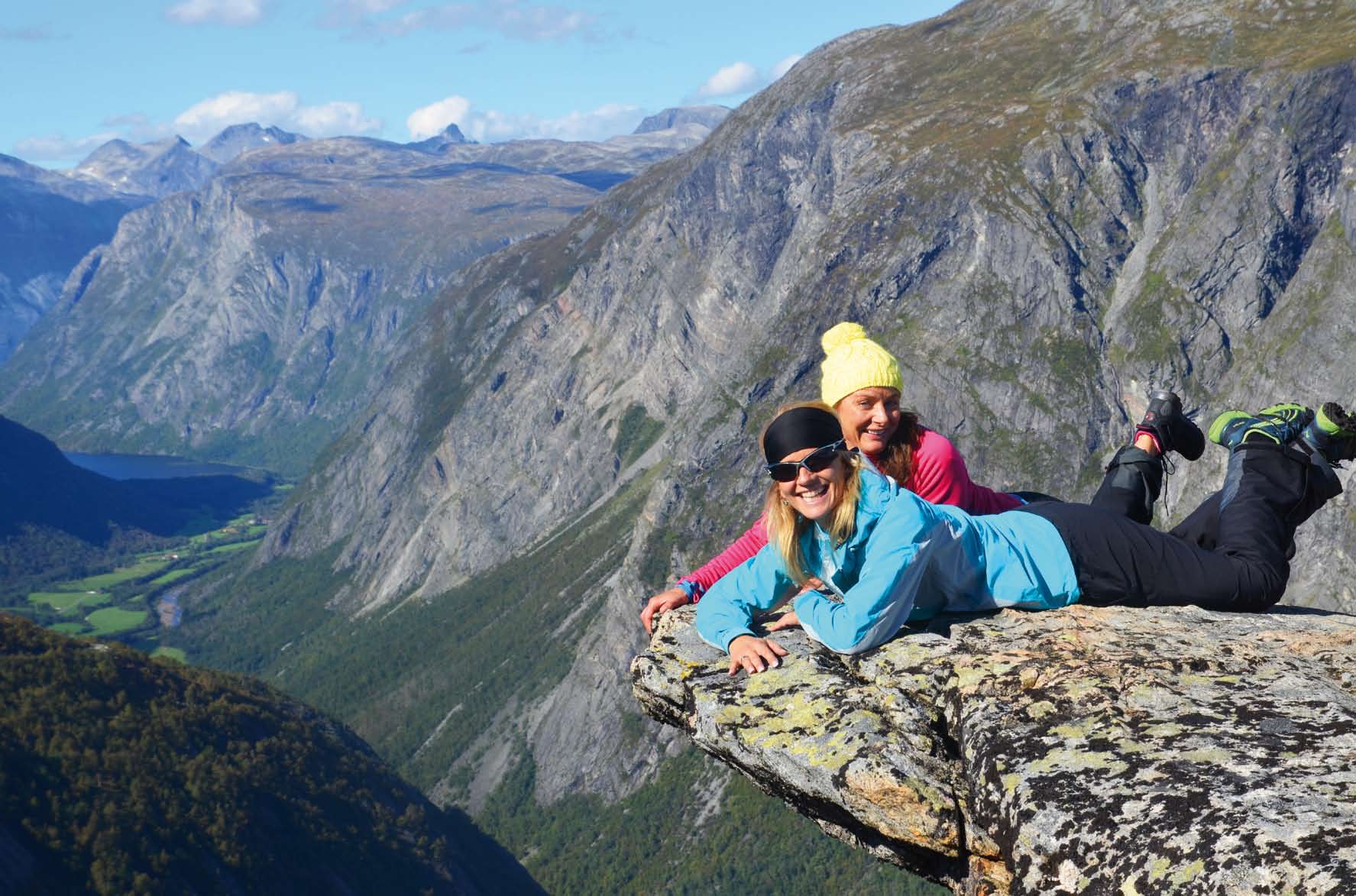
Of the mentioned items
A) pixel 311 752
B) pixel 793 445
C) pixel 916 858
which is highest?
pixel 793 445

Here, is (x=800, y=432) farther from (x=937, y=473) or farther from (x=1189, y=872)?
(x=1189, y=872)

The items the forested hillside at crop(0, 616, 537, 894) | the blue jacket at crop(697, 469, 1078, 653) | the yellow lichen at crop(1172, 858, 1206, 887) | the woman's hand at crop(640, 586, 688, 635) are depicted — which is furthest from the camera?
the forested hillside at crop(0, 616, 537, 894)

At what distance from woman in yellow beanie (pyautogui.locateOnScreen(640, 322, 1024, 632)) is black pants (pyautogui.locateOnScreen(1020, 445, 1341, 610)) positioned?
142 cm

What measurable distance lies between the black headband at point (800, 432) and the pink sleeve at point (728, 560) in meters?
2.58

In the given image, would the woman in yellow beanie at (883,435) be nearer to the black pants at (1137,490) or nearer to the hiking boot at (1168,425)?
the black pants at (1137,490)

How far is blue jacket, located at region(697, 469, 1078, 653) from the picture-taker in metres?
14.0

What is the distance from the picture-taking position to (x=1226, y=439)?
18.7 metres

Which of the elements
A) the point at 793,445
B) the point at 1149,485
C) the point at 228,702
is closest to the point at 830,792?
the point at 793,445

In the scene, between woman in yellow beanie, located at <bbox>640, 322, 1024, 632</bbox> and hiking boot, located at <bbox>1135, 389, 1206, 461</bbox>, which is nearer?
woman in yellow beanie, located at <bbox>640, 322, 1024, 632</bbox>

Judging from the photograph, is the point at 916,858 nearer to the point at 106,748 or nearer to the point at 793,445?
the point at 793,445

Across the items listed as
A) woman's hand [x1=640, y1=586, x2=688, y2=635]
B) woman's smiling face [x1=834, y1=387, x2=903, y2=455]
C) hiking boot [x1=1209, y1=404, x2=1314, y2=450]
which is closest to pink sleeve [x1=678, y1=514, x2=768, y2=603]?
woman's hand [x1=640, y1=586, x2=688, y2=635]

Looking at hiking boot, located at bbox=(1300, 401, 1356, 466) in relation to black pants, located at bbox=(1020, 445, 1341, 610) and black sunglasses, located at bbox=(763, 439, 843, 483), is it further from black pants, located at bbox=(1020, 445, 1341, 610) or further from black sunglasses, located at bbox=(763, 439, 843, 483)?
black sunglasses, located at bbox=(763, 439, 843, 483)

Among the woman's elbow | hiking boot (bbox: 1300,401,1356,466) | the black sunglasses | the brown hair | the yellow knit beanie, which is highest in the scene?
the yellow knit beanie

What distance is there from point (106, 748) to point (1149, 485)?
169m
